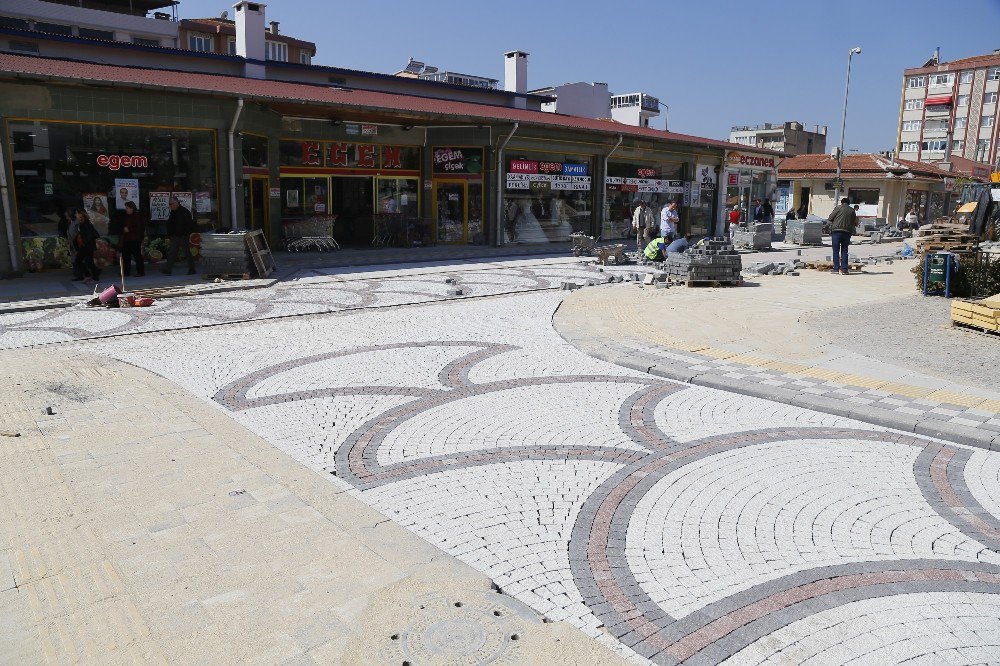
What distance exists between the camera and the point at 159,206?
17.1m

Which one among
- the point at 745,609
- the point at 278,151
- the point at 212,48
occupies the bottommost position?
the point at 745,609

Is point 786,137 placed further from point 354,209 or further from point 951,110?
point 354,209

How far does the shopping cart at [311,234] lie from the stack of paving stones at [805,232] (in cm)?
1873

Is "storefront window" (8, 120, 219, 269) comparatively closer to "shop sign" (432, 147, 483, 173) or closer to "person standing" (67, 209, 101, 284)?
"person standing" (67, 209, 101, 284)

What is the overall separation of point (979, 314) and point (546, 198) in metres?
17.1

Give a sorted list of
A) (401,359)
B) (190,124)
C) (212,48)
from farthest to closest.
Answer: (212,48)
(190,124)
(401,359)

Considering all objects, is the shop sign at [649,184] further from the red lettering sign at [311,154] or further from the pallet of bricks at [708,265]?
the pallet of bricks at [708,265]

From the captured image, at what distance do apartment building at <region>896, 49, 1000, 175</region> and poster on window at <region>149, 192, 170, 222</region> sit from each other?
80.7 m

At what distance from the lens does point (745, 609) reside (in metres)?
3.77

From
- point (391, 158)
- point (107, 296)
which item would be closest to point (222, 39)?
point (391, 158)

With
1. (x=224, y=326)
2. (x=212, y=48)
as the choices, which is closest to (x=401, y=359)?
(x=224, y=326)

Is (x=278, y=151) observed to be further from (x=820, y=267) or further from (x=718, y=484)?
(x=718, y=484)

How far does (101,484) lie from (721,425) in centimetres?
500

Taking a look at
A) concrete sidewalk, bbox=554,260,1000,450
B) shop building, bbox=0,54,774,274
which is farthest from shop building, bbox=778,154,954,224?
concrete sidewalk, bbox=554,260,1000,450
